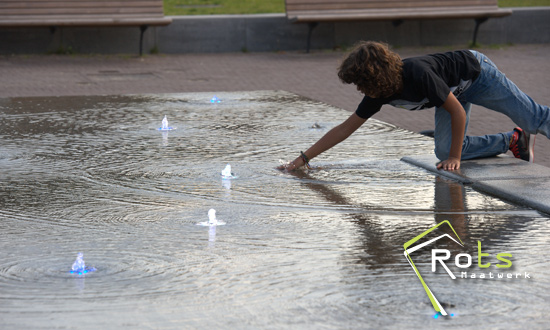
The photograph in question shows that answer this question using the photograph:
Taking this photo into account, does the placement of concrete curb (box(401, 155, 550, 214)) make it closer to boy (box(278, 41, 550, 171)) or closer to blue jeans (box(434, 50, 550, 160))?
boy (box(278, 41, 550, 171))

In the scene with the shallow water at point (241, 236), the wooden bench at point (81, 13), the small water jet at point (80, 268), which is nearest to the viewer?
the shallow water at point (241, 236)

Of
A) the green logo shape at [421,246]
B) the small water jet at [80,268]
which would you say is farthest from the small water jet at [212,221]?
the green logo shape at [421,246]

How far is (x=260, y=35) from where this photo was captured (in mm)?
14562

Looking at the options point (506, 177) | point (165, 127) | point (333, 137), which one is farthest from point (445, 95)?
point (165, 127)

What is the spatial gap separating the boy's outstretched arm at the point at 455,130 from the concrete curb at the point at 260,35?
962 centimetres

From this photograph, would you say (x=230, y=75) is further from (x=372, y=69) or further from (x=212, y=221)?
(x=212, y=221)

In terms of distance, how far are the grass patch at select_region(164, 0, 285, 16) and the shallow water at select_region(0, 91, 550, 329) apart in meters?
10.6

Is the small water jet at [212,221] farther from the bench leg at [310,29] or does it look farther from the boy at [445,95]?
the bench leg at [310,29]

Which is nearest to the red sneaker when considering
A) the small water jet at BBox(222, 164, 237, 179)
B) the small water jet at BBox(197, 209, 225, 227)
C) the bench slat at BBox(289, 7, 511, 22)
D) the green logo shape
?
the green logo shape

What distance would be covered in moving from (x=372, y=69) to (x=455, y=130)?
0.71 m

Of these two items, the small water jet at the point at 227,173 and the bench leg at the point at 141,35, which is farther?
the bench leg at the point at 141,35

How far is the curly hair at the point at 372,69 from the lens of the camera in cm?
452

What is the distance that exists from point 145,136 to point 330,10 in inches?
307

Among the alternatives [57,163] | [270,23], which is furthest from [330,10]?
[57,163]
